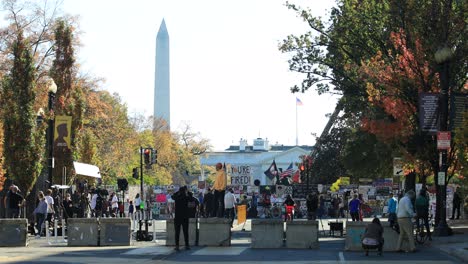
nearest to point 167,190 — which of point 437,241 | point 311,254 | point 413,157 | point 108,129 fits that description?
point 108,129

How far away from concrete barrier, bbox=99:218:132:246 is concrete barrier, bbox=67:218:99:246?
185mm

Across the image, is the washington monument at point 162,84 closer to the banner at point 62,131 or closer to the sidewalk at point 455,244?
the banner at point 62,131

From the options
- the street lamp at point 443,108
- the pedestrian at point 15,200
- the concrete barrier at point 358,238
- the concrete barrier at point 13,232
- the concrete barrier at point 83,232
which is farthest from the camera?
the pedestrian at point 15,200

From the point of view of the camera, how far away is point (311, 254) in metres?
22.9

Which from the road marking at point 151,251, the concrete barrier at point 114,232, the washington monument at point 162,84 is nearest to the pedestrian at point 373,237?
the road marking at point 151,251

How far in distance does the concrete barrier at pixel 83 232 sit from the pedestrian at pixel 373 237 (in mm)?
8427

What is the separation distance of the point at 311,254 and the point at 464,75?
50.5ft

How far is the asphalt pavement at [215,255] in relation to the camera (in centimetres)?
2078

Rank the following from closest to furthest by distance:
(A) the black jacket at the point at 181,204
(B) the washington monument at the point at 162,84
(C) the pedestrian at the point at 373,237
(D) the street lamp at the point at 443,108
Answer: (C) the pedestrian at the point at 373,237
(A) the black jacket at the point at 181,204
(D) the street lamp at the point at 443,108
(B) the washington monument at the point at 162,84

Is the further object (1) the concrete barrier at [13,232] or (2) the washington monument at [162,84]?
(2) the washington monument at [162,84]

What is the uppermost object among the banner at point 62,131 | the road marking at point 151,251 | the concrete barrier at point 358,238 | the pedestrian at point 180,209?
the banner at point 62,131

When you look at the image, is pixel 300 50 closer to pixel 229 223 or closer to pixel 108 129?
pixel 229 223

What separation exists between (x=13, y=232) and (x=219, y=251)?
662 cm

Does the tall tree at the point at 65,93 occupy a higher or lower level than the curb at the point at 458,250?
higher
